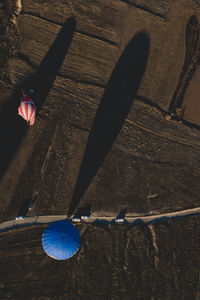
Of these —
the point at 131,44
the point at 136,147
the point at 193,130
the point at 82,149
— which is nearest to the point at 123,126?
the point at 136,147

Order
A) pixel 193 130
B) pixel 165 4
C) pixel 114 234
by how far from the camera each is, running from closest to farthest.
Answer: pixel 114 234 < pixel 193 130 < pixel 165 4

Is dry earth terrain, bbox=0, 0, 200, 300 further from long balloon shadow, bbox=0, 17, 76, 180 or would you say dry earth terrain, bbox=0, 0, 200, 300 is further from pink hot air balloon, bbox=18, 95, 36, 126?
pink hot air balloon, bbox=18, 95, 36, 126

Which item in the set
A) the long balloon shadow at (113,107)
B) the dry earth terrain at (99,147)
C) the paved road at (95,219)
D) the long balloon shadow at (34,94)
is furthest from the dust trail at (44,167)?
the long balloon shadow at (113,107)

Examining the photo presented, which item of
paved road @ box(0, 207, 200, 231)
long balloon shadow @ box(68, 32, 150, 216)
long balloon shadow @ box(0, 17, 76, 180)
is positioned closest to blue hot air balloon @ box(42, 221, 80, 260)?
paved road @ box(0, 207, 200, 231)

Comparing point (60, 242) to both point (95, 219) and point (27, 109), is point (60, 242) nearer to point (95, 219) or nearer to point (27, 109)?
point (95, 219)

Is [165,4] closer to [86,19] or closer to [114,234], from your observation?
[86,19]

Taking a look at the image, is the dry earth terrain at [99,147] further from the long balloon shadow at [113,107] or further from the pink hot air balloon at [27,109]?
the pink hot air balloon at [27,109]
